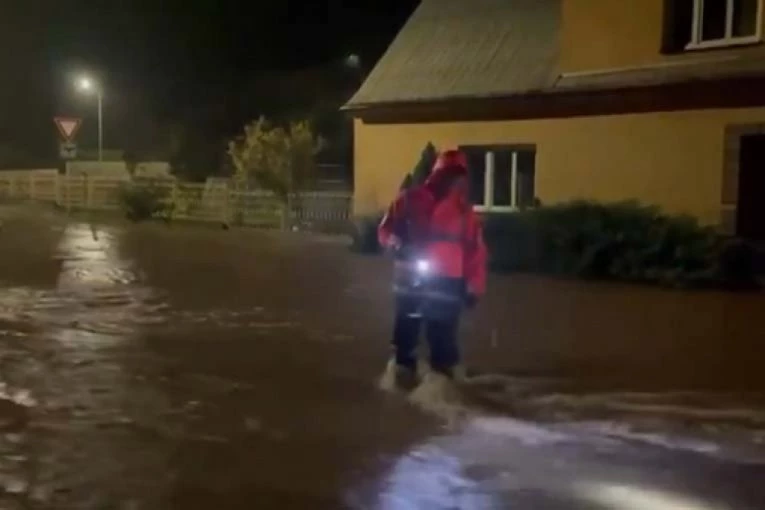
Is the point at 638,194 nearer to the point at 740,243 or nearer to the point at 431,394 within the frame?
the point at 740,243

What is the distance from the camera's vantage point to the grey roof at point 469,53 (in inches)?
875

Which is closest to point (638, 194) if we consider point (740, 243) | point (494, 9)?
point (740, 243)

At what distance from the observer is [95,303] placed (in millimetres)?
14594

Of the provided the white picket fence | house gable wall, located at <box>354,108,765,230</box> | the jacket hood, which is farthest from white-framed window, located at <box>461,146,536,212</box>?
the jacket hood

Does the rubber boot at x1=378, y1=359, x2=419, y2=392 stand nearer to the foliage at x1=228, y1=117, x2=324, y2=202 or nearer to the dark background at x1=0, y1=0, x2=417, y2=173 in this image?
the foliage at x1=228, y1=117, x2=324, y2=202

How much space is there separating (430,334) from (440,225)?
0.90 meters

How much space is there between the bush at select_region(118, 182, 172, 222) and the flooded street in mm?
16549

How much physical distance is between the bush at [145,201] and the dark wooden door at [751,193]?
1857 cm

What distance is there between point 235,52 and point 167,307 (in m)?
35.1

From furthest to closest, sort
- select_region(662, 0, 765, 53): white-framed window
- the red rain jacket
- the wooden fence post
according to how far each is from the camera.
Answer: the wooden fence post < select_region(662, 0, 765, 53): white-framed window < the red rain jacket

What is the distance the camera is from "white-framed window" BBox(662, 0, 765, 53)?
18.5m

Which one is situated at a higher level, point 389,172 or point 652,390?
point 389,172

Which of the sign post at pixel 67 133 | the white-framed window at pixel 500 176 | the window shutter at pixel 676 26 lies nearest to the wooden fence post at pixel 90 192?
the sign post at pixel 67 133

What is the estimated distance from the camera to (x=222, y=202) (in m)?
31.6
